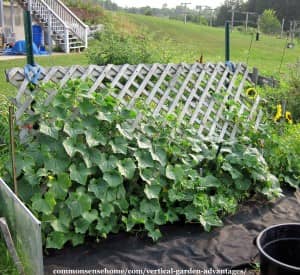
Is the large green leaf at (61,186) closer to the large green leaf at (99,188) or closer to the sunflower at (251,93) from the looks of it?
the large green leaf at (99,188)

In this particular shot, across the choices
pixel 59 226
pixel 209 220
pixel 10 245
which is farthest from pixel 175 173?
pixel 10 245

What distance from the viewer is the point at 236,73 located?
438 cm

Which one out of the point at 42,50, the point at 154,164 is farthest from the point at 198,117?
the point at 42,50

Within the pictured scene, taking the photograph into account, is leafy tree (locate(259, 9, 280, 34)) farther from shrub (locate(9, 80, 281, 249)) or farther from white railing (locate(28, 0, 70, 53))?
shrub (locate(9, 80, 281, 249))

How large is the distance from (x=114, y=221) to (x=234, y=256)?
812 millimetres

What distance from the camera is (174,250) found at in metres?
2.81

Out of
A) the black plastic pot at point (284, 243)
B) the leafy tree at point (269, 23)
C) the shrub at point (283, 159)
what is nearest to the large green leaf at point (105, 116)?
the black plastic pot at point (284, 243)

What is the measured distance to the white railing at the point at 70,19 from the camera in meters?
15.2

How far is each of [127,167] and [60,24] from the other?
43.4 feet

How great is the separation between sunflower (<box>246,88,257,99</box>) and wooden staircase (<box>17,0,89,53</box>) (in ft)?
36.3

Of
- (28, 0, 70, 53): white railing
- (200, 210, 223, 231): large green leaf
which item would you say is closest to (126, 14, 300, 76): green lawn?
(28, 0, 70, 53): white railing

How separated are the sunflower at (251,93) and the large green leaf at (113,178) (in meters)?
2.01

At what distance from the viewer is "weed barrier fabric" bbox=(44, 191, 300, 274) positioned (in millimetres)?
2654

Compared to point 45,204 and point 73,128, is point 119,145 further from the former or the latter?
point 45,204
